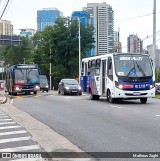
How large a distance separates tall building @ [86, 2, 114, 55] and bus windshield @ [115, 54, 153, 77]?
30.8m

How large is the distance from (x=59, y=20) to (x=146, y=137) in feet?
198

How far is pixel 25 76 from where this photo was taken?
1548 inches

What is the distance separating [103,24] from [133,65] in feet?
118

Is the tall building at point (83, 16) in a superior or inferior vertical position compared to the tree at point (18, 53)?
superior

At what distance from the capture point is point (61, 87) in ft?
126

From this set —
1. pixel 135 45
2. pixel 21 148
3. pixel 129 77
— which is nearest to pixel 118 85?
pixel 129 77

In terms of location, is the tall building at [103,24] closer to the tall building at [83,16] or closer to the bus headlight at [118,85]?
the tall building at [83,16]

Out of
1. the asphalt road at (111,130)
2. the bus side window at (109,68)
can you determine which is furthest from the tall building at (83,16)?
the asphalt road at (111,130)

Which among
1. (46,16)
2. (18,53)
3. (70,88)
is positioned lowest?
(70,88)

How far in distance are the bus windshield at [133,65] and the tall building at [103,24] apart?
101 ft

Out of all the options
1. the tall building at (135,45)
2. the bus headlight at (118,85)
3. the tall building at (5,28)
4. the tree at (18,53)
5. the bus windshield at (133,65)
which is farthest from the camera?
the tree at (18,53)

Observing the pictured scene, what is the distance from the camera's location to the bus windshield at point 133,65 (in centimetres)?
2275

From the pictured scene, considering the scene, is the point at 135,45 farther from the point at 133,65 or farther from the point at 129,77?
the point at 129,77

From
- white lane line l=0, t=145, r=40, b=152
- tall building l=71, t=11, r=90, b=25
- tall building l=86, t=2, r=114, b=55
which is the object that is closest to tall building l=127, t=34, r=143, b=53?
tall building l=86, t=2, r=114, b=55
